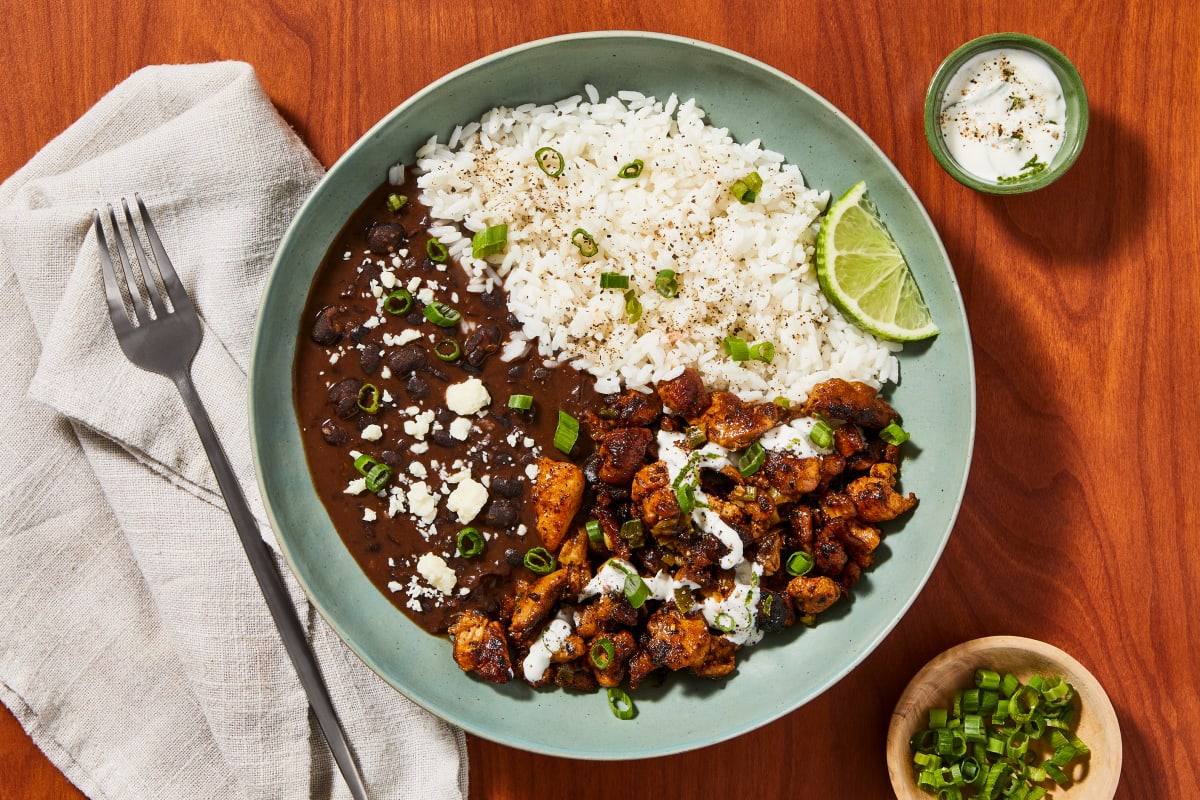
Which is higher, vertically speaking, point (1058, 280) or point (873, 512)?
point (1058, 280)

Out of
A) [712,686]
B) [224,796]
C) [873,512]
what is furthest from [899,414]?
[224,796]

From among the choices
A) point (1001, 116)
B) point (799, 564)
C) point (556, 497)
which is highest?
point (1001, 116)

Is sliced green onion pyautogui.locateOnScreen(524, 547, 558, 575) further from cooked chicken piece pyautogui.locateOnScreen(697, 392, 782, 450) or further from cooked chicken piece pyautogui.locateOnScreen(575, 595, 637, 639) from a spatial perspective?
cooked chicken piece pyautogui.locateOnScreen(697, 392, 782, 450)

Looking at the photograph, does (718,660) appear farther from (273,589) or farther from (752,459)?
(273,589)

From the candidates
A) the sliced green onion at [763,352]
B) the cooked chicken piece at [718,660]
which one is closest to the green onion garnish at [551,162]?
the sliced green onion at [763,352]

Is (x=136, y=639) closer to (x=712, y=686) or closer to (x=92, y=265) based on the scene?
(x=92, y=265)

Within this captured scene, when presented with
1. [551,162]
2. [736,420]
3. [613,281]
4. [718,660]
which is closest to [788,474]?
[736,420]
